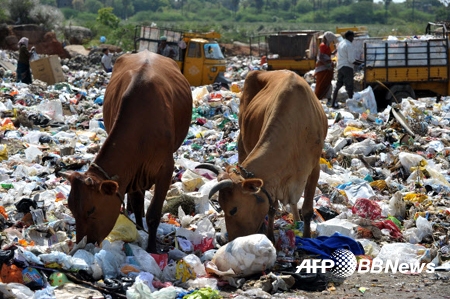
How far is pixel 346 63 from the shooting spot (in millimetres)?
16156

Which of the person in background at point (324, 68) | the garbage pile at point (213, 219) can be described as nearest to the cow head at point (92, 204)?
the garbage pile at point (213, 219)

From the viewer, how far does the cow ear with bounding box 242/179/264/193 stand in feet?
21.0

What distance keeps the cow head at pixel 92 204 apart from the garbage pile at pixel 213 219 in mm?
138

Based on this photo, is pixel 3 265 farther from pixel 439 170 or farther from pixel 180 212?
pixel 439 170

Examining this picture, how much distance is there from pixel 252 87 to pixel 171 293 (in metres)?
3.61

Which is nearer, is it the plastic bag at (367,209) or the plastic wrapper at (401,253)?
the plastic wrapper at (401,253)

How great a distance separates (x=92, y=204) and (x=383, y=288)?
2516 millimetres

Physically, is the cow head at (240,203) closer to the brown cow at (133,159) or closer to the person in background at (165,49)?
the brown cow at (133,159)

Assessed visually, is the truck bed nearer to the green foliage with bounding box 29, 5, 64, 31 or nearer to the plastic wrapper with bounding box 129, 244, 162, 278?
the plastic wrapper with bounding box 129, 244, 162, 278

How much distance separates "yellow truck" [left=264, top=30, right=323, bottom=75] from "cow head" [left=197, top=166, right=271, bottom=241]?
18092mm

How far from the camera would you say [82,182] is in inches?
246

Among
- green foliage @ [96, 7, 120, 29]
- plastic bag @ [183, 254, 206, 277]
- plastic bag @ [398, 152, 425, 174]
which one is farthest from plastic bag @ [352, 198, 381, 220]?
green foliage @ [96, 7, 120, 29]

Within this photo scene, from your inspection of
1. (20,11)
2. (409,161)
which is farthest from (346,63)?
(20,11)

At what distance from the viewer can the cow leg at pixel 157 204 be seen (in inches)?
271
